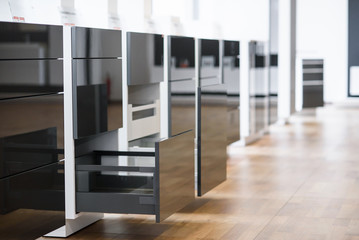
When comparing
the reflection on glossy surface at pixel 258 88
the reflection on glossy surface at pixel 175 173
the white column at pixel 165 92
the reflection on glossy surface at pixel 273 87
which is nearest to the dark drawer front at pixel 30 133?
the reflection on glossy surface at pixel 175 173

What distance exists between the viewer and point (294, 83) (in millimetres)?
10898

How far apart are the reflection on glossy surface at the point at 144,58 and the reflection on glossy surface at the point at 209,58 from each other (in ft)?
3.77

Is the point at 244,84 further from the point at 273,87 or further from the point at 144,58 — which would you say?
the point at 144,58

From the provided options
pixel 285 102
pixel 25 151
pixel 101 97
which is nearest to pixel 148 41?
pixel 101 97

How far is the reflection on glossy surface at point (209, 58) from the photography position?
5.71 meters

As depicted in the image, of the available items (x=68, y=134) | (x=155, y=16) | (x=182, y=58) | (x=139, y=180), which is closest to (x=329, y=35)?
(x=155, y=16)

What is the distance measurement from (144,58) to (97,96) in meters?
0.69

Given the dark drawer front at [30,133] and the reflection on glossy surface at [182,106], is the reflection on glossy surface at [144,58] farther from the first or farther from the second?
the dark drawer front at [30,133]

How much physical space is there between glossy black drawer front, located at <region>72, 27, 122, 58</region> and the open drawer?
590 millimetres

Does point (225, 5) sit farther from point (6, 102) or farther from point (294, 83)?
point (6, 102)

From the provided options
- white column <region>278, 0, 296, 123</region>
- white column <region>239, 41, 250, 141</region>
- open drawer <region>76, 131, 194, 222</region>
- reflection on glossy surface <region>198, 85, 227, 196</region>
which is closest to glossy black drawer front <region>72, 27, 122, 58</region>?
open drawer <region>76, 131, 194, 222</region>

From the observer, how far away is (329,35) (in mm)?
14781

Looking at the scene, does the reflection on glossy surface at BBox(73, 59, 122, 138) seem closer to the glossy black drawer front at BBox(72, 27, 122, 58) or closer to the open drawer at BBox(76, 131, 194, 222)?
the glossy black drawer front at BBox(72, 27, 122, 58)

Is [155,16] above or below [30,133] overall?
above
